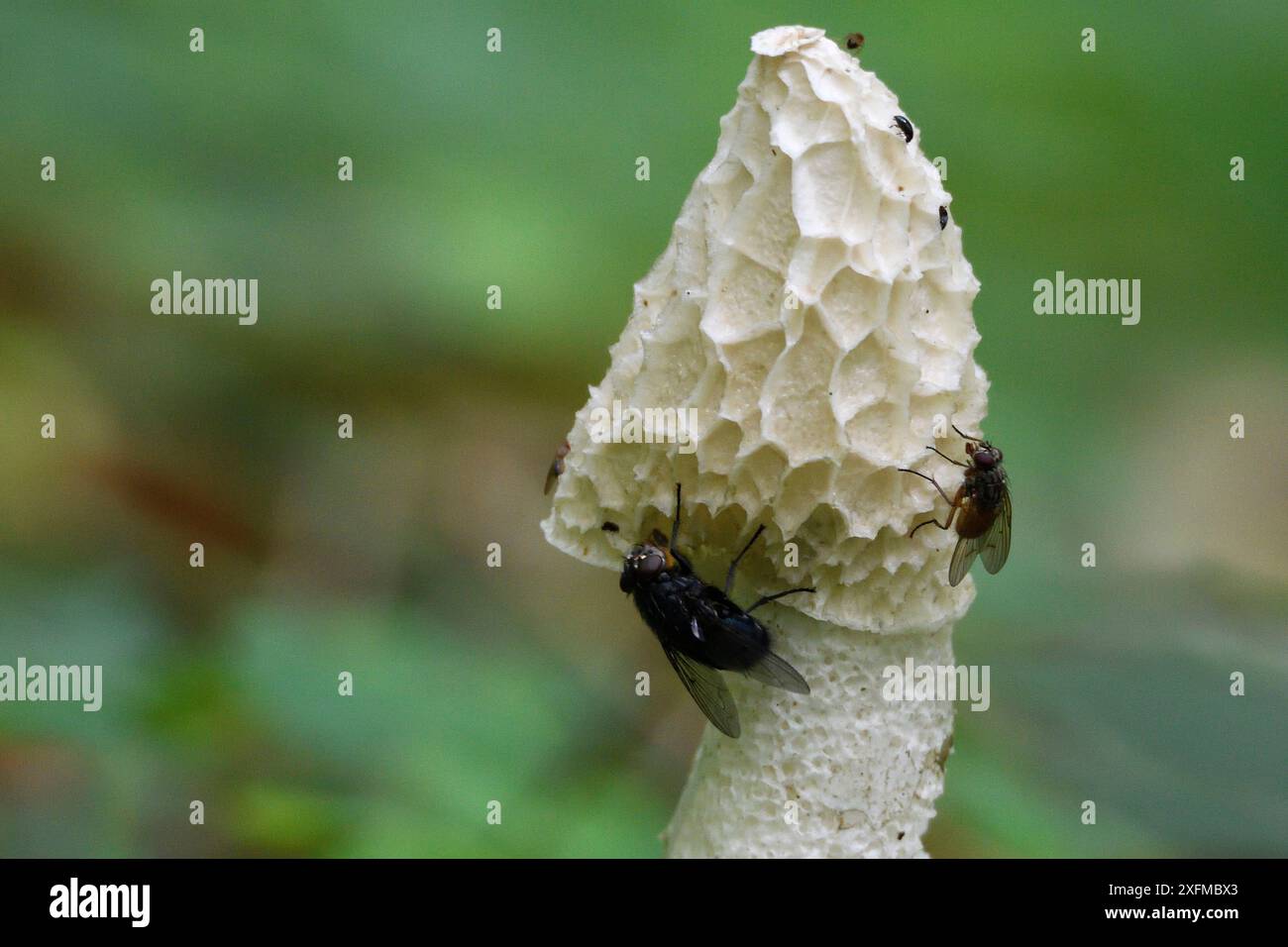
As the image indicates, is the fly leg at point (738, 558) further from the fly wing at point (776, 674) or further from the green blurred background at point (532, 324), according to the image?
the green blurred background at point (532, 324)

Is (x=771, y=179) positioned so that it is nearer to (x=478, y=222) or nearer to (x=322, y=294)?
(x=478, y=222)

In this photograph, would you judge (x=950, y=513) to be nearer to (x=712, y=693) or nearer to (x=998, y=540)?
(x=998, y=540)

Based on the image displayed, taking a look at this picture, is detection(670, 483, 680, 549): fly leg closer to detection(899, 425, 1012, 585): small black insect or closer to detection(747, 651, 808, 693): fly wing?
detection(747, 651, 808, 693): fly wing

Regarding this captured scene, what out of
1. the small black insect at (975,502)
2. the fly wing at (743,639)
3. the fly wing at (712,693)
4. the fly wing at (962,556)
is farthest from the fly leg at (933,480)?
the fly wing at (712,693)

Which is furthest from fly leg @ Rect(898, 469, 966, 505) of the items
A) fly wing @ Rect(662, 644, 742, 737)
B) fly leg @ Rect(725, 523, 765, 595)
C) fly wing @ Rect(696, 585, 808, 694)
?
fly wing @ Rect(662, 644, 742, 737)

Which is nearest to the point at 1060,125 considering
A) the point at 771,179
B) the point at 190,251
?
the point at 771,179

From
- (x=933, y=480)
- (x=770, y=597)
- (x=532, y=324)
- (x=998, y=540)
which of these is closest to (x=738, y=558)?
(x=770, y=597)

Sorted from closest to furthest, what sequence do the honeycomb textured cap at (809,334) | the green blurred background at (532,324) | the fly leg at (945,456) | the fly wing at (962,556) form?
the honeycomb textured cap at (809,334) < the fly leg at (945,456) < the fly wing at (962,556) < the green blurred background at (532,324)
